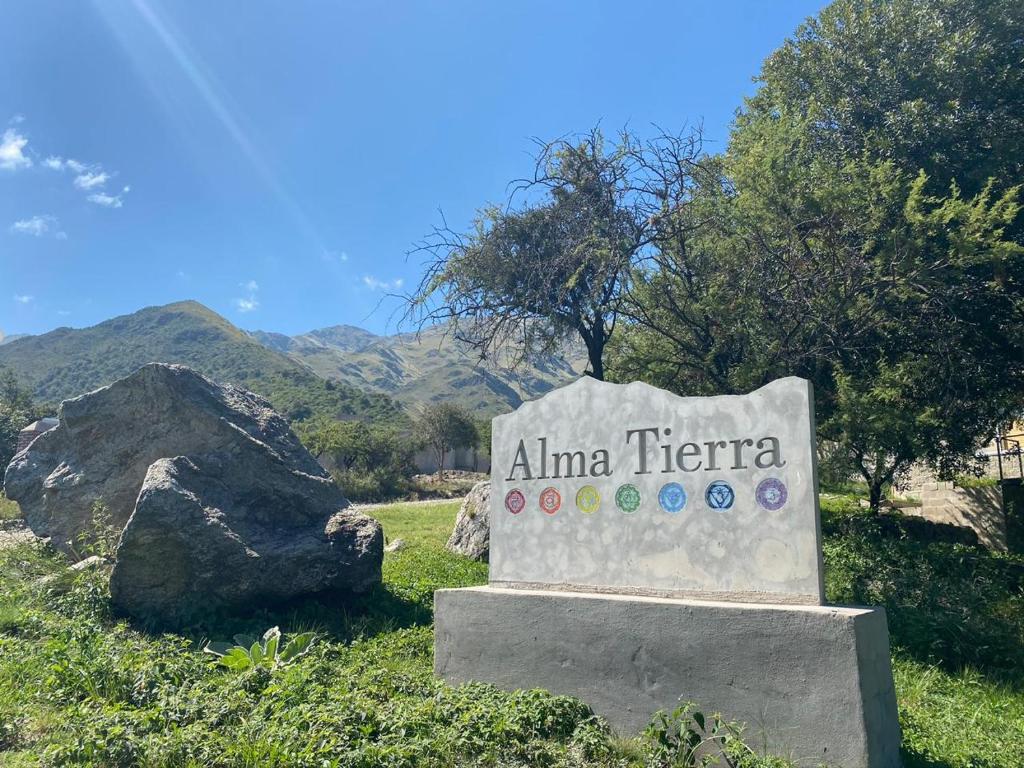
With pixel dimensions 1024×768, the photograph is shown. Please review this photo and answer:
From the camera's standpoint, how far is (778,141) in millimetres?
10070

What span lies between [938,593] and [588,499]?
5.08 meters

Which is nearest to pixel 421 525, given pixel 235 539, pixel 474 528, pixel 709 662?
pixel 474 528

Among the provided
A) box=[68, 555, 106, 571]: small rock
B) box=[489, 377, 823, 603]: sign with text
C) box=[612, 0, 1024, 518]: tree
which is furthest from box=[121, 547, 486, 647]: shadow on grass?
box=[612, 0, 1024, 518]: tree

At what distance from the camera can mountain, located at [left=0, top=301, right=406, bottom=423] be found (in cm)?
7044

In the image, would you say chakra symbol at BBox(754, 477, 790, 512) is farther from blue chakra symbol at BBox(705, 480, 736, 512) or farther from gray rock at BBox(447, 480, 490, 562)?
gray rock at BBox(447, 480, 490, 562)

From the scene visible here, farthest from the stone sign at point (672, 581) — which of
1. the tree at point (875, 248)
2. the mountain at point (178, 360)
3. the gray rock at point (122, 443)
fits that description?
the mountain at point (178, 360)

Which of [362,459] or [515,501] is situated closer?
[515,501]

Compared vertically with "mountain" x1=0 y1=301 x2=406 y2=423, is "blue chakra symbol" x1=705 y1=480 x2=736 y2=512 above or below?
below

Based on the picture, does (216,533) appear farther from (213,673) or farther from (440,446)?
(440,446)

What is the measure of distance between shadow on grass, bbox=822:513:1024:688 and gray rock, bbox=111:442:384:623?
574 centimetres

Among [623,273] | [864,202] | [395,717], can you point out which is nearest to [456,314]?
[623,273]

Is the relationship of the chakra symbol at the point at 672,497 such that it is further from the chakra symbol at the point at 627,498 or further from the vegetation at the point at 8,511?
the vegetation at the point at 8,511

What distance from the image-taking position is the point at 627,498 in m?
5.92

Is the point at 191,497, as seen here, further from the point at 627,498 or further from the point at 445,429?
the point at 445,429
